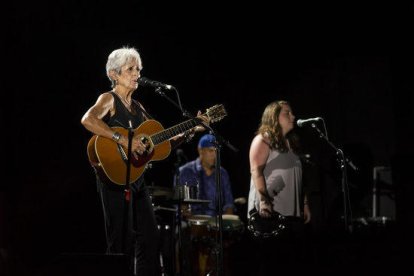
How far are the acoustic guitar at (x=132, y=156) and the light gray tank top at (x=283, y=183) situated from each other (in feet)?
3.01

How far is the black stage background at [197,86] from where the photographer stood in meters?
6.07

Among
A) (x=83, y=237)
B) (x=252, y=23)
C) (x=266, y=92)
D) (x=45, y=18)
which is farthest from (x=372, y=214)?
(x=45, y=18)

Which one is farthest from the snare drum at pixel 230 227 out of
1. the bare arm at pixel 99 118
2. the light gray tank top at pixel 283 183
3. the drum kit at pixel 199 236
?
the bare arm at pixel 99 118

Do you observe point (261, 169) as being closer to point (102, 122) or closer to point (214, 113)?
point (214, 113)

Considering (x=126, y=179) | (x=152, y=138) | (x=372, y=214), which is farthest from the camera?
(x=372, y=214)

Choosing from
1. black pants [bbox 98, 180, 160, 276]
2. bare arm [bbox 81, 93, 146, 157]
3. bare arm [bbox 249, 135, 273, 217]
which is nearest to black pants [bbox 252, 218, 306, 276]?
bare arm [bbox 249, 135, 273, 217]

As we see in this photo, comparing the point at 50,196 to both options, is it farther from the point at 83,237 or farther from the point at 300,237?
the point at 300,237

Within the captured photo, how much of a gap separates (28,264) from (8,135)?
54.9 inches

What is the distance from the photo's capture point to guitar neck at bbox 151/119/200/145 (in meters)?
4.45

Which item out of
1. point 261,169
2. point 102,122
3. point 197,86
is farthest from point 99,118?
point 197,86

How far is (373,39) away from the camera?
8.05m

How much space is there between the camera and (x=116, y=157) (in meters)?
4.26

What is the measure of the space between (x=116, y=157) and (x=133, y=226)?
54 centimetres

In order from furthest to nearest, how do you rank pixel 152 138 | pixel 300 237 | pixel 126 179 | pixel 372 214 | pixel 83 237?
pixel 372 214, pixel 83 237, pixel 300 237, pixel 152 138, pixel 126 179
